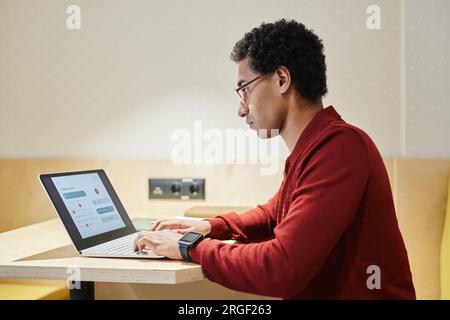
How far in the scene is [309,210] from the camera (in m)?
1.02

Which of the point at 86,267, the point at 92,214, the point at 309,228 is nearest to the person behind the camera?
the point at 309,228

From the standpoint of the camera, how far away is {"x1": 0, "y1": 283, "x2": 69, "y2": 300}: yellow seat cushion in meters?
1.96

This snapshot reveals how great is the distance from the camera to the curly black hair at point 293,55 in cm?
125

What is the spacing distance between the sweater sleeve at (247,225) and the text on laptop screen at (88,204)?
32 cm

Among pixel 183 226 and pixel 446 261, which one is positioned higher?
pixel 183 226

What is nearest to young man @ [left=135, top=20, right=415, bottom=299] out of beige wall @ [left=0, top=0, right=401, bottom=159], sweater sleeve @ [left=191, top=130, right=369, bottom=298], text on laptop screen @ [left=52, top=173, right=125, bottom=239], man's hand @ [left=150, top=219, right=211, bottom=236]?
sweater sleeve @ [left=191, top=130, right=369, bottom=298]

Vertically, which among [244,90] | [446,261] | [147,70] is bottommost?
[446,261]

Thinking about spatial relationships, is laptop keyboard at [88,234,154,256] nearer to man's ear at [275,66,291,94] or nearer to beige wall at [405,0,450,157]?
man's ear at [275,66,291,94]

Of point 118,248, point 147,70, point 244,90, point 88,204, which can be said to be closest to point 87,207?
point 88,204

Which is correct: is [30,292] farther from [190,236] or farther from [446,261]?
[446,261]

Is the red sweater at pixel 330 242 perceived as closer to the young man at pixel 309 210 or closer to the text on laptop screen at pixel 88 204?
the young man at pixel 309 210

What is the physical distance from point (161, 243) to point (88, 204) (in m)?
0.37

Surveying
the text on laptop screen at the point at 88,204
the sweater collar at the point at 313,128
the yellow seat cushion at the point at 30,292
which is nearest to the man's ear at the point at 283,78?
the sweater collar at the point at 313,128
